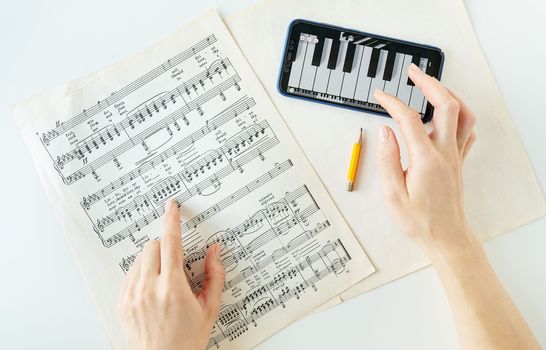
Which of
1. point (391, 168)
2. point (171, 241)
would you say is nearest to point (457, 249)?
point (391, 168)

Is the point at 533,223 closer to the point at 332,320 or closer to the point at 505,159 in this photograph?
the point at 505,159

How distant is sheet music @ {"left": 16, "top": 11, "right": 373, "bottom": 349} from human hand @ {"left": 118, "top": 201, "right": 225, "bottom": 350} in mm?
63

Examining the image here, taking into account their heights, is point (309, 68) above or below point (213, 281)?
above

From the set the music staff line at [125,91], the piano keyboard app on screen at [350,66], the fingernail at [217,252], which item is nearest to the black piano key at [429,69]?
the piano keyboard app on screen at [350,66]

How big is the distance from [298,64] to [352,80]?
0.11 metres

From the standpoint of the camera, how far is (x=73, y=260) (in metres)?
1.10

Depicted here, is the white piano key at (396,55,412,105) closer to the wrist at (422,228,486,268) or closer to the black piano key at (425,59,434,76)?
the black piano key at (425,59,434,76)

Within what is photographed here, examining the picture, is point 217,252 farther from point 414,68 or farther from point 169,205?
point 414,68

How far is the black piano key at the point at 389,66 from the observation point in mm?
1110

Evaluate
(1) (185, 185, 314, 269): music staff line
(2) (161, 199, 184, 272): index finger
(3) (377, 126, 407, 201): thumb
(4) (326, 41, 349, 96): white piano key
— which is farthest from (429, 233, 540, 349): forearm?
(2) (161, 199, 184, 272): index finger

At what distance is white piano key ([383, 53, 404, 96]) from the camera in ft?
3.64

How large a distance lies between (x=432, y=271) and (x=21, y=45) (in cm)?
94

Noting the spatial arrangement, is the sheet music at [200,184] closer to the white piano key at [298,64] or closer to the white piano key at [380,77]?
the white piano key at [298,64]

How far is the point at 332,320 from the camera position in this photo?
1.11m
